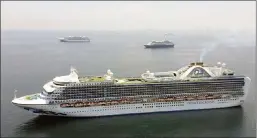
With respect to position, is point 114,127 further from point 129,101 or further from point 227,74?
point 227,74

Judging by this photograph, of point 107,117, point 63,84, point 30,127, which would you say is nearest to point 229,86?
point 107,117

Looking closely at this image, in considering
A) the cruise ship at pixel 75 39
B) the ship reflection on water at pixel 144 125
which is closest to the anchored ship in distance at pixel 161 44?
the cruise ship at pixel 75 39

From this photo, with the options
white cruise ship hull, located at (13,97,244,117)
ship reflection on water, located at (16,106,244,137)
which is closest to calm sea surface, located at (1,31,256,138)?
ship reflection on water, located at (16,106,244,137)

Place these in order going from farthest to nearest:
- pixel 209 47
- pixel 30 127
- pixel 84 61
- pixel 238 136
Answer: pixel 209 47
pixel 84 61
pixel 30 127
pixel 238 136

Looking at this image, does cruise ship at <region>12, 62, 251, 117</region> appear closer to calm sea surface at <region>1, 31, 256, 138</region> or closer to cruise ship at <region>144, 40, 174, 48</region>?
calm sea surface at <region>1, 31, 256, 138</region>

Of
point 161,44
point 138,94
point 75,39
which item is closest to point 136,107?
point 138,94
